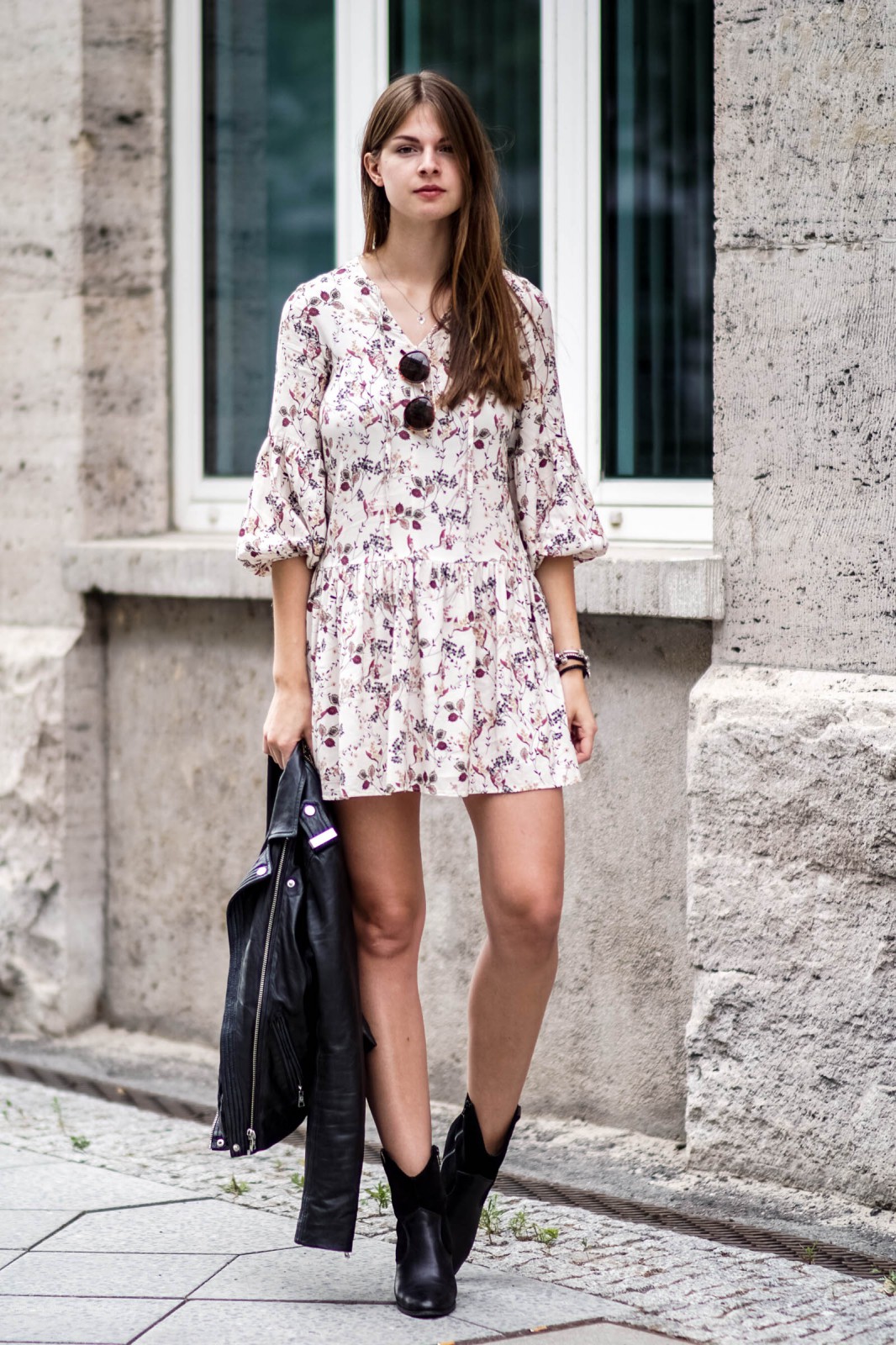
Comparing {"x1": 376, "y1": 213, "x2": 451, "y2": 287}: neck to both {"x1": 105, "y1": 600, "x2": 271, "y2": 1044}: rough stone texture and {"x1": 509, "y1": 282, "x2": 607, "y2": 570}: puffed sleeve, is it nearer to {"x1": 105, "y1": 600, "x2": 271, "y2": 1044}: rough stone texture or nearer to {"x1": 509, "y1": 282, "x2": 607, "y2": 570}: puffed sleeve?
{"x1": 509, "y1": 282, "x2": 607, "y2": 570}: puffed sleeve

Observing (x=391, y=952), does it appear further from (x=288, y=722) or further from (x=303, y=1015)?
(x=288, y=722)

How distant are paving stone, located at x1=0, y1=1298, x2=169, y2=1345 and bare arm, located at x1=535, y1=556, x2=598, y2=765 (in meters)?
1.21

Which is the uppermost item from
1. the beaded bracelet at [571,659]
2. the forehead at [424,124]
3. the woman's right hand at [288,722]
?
the forehead at [424,124]

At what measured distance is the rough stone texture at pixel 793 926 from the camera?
3754 mm

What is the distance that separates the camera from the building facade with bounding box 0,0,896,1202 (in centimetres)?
384

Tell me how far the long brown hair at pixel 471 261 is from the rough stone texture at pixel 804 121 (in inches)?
37.1

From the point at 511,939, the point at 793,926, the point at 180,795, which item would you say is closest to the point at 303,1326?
the point at 511,939

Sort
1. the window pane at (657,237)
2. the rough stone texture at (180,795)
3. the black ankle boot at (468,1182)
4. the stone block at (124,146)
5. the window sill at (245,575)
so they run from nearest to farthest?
the black ankle boot at (468,1182)
the window sill at (245,575)
the window pane at (657,237)
the rough stone texture at (180,795)
the stone block at (124,146)

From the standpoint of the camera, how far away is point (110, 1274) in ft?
11.1

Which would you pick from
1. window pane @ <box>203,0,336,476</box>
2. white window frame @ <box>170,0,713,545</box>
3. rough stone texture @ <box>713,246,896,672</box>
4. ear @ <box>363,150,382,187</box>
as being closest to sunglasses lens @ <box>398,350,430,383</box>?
ear @ <box>363,150,382,187</box>

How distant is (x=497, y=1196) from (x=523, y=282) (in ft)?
6.21

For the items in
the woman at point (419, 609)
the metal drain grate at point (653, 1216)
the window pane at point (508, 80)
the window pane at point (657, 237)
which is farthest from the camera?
the window pane at point (508, 80)

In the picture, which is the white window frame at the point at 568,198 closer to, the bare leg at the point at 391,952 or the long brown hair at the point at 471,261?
the long brown hair at the point at 471,261

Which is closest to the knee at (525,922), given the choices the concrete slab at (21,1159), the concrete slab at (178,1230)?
the concrete slab at (178,1230)
